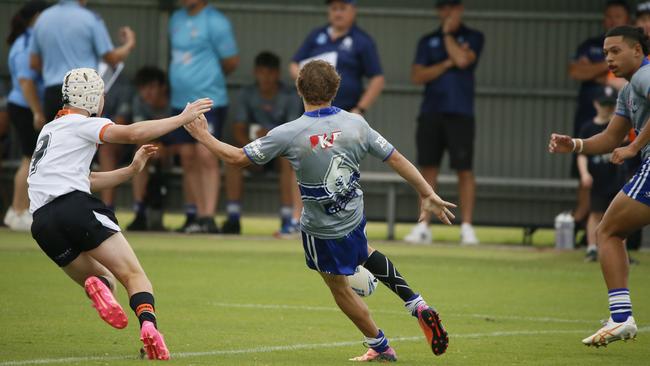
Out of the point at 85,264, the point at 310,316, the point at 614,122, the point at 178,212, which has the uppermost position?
the point at 614,122

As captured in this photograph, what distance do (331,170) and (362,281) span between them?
79cm

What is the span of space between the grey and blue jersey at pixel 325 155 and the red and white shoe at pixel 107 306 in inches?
48.6

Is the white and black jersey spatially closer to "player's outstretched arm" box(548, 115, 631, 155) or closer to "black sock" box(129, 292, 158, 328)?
"black sock" box(129, 292, 158, 328)

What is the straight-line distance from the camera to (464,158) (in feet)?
54.8

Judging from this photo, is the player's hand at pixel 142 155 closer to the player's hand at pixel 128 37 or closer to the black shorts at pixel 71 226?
the black shorts at pixel 71 226

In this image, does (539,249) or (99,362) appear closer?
(99,362)

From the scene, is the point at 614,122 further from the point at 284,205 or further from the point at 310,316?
the point at 284,205

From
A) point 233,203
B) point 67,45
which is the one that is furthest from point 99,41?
point 233,203

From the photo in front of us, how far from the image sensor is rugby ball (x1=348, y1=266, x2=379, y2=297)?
826 centimetres

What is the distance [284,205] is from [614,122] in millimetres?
8354

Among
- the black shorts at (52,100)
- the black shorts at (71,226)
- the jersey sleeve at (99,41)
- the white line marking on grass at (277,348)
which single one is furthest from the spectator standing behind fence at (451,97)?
the black shorts at (71,226)

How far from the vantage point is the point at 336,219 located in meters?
8.05

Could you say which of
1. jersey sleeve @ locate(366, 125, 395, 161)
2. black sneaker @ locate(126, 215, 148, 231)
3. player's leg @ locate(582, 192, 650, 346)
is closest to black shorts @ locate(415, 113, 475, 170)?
black sneaker @ locate(126, 215, 148, 231)

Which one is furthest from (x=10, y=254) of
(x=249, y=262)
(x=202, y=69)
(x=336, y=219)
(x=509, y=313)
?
(x=336, y=219)
